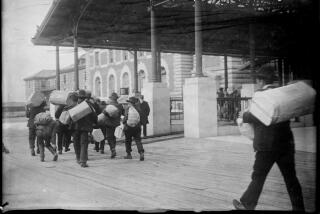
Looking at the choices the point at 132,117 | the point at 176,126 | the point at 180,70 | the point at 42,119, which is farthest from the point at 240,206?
the point at 180,70

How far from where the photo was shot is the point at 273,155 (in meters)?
3.85

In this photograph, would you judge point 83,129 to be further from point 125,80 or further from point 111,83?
point 111,83

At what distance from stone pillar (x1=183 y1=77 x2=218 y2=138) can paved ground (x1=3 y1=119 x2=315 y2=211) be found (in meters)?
1.47

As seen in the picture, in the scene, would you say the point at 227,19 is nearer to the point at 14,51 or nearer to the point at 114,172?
the point at 114,172

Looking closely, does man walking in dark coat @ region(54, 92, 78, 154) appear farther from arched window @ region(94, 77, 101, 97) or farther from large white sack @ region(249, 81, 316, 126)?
arched window @ region(94, 77, 101, 97)

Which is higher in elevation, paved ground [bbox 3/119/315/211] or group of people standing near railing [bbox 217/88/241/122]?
group of people standing near railing [bbox 217/88/241/122]

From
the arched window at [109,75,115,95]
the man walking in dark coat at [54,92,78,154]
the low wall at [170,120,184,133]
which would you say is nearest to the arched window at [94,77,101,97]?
the arched window at [109,75,115,95]

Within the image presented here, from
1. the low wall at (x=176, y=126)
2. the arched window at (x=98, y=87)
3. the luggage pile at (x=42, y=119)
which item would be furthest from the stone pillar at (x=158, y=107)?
the arched window at (x=98, y=87)

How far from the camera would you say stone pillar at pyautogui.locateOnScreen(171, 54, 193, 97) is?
89.8ft

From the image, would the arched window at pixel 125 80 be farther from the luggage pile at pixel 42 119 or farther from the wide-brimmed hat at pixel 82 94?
the wide-brimmed hat at pixel 82 94

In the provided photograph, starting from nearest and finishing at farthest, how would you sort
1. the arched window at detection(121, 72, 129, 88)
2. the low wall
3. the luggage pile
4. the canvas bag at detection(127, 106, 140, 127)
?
the canvas bag at detection(127, 106, 140, 127) < the luggage pile < the low wall < the arched window at detection(121, 72, 129, 88)

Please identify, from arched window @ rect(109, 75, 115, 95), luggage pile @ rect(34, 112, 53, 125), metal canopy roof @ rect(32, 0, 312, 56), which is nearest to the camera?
metal canopy roof @ rect(32, 0, 312, 56)

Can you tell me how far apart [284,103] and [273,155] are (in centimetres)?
57

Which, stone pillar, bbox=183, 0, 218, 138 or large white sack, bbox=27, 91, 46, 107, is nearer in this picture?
large white sack, bbox=27, 91, 46, 107
